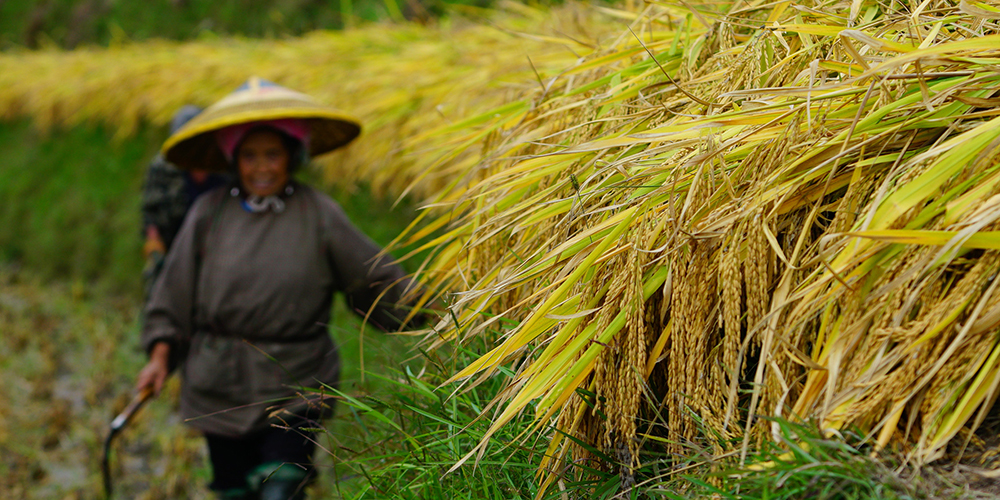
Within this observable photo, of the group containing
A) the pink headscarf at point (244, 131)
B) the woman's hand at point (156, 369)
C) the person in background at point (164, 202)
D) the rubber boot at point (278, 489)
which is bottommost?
the rubber boot at point (278, 489)

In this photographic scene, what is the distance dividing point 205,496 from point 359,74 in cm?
267

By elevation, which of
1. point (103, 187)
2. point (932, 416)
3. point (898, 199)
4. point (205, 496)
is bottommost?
point (205, 496)

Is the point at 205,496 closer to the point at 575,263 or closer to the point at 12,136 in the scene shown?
the point at 575,263

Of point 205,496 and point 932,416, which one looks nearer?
point 932,416

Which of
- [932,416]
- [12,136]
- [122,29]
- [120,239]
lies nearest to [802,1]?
[932,416]

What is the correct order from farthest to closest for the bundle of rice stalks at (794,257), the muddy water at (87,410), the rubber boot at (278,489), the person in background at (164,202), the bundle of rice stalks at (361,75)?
the person in background at (164,202), the muddy water at (87,410), the bundle of rice stalks at (361,75), the rubber boot at (278,489), the bundle of rice stalks at (794,257)

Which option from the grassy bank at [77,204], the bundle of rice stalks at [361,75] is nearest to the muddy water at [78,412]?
the grassy bank at [77,204]

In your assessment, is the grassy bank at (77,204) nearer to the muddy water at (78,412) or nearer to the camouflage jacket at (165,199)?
the muddy water at (78,412)

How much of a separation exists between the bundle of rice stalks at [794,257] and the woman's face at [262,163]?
51.9 inches

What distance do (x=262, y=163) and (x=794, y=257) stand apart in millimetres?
1900

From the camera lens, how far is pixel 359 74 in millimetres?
4797

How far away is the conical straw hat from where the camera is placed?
2.46 metres

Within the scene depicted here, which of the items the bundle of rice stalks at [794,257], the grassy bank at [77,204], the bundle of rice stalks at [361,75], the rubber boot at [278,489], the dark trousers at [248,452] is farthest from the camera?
the grassy bank at [77,204]

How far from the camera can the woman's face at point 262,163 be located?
2.52 meters
